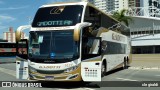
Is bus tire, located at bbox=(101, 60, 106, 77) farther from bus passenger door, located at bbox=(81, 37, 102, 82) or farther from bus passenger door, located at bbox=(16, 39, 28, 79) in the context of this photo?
bus passenger door, located at bbox=(16, 39, 28, 79)

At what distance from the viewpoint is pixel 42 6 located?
16.0 m

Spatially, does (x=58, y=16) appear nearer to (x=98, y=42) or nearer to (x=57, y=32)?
(x=57, y=32)

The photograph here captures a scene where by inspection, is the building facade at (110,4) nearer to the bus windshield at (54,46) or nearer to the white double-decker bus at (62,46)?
the white double-decker bus at (62,46)

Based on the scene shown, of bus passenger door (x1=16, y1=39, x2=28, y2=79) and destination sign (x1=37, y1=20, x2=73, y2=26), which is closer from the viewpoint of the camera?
destination sign (x1=37, y1=20, x2=73, y2=26)

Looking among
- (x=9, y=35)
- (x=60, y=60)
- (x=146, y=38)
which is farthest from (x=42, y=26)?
(x=9, y=35)

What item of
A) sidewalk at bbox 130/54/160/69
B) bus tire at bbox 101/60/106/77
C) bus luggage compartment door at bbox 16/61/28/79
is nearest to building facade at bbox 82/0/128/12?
sidewalk at bbox 130/54/160/69

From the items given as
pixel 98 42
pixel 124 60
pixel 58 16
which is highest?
pixel 58 16

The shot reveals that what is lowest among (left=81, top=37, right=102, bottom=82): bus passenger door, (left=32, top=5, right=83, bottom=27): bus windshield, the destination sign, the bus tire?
the bus tire

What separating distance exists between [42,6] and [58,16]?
133 cm

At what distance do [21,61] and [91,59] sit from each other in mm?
3514

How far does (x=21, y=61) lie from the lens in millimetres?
16031

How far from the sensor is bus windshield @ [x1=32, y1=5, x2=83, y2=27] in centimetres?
1486

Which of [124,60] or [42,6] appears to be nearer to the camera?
[42,6]

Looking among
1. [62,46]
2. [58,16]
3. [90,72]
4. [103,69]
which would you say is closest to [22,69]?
[62,46]
